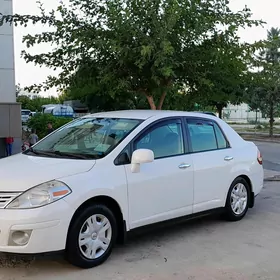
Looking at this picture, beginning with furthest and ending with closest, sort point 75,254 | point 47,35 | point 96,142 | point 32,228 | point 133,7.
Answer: point 47,35 → point 133,7 → point 96,142 → point 75,254 → point 32,228

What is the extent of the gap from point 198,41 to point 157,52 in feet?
4.39

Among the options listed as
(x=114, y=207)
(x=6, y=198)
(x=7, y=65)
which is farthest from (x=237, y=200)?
(x=7, y=65)

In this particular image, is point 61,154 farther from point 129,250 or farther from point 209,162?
point 209,162

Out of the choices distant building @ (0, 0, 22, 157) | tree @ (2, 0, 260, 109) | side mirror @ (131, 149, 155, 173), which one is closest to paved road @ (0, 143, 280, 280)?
side mirror @ (131, 149, 155, 173)

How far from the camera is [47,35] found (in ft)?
28.4

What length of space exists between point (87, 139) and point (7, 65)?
7197 millimetres

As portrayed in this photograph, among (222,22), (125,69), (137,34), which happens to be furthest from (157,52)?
(222,22)

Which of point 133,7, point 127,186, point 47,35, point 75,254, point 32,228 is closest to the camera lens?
point 32,228

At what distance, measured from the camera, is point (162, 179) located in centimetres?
509

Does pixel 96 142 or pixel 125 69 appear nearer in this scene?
pixel 96 142

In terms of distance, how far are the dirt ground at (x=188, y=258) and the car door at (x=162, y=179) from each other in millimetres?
355

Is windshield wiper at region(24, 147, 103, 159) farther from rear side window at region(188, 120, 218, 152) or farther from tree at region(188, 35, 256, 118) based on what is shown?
tree at region(188, 35, 256, 118)

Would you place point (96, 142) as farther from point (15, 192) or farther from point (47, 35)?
point (47, 35)

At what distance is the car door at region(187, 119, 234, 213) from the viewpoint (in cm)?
564
